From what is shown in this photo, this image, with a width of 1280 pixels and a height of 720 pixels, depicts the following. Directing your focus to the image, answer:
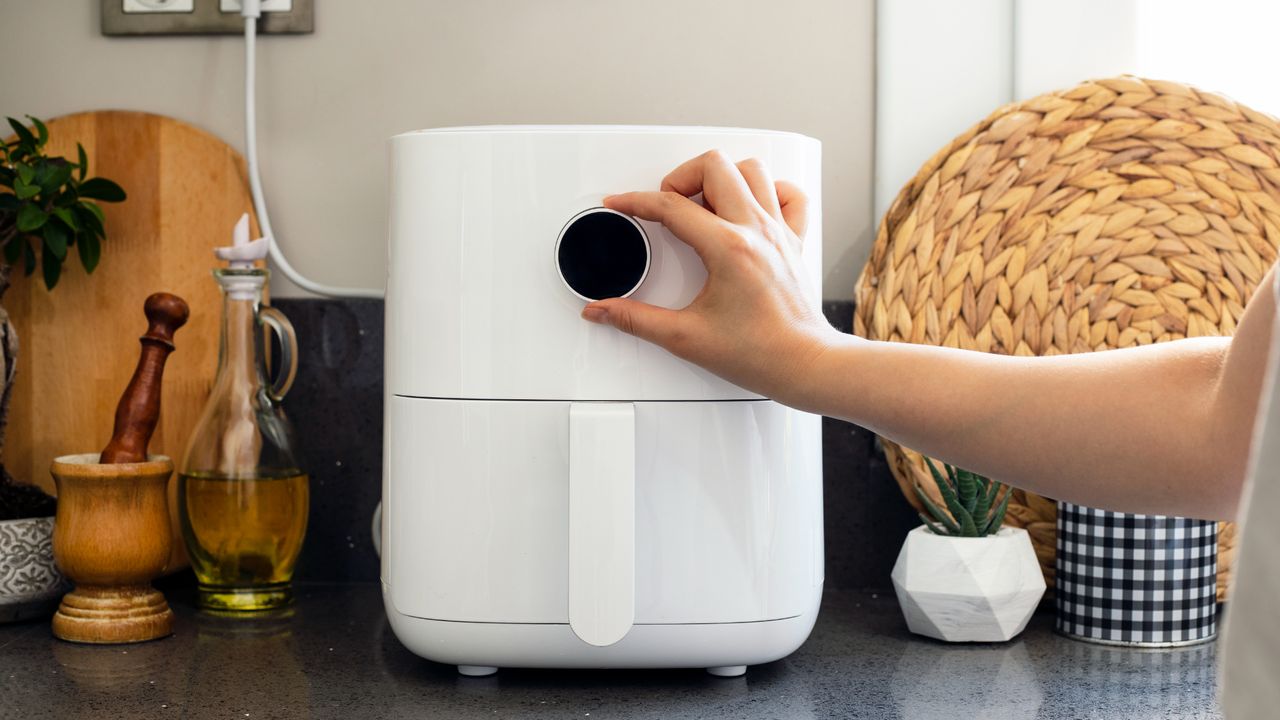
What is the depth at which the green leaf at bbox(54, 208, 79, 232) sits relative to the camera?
3.01 ft

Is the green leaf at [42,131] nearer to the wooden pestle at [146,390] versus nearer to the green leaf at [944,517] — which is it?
the wooden pestle at [146,390]

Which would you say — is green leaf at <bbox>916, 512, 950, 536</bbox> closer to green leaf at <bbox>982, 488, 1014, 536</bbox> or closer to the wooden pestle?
green leaf at <bbox>982, 488, 1014, 536</bbox>

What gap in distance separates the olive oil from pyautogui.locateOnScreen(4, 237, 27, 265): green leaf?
24 centimetres

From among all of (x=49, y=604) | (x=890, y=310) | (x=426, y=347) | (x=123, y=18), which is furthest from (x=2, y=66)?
(x=890, y=310)

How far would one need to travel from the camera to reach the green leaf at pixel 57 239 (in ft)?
3.02

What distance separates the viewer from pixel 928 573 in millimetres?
818

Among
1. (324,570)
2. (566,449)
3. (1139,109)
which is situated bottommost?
(324,570)

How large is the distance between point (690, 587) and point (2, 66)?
81 cm

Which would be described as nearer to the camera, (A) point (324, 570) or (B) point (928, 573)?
(B) point (928, 573)

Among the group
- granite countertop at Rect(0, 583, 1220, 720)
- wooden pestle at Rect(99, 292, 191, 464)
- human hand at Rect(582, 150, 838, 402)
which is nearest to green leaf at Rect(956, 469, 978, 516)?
A: granite countertop at Rect(0, 583, 1220, 720)

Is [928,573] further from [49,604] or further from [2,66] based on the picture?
[2,66]

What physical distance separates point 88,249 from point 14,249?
59mm

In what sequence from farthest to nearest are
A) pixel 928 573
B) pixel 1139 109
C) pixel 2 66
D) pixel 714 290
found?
pixel 2 66 → pixel 1139 109 → pixel 928 573 → pixel 714 290

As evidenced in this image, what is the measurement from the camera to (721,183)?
655 millimetres
